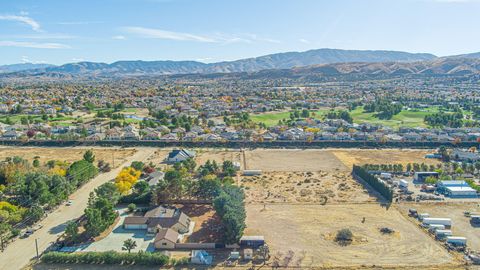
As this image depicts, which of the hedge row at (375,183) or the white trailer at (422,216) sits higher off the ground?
the hedge row at (375,183)

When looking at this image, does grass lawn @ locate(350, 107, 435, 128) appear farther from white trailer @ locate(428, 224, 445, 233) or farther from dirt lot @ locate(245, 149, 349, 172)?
white trailer @ locate(428, 224, 445, 233)

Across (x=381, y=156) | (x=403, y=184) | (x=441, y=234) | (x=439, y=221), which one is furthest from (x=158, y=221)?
(x=381, y=156)

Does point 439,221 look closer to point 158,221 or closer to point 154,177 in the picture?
point 158,221

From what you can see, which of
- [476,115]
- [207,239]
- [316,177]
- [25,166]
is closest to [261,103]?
[476,115]

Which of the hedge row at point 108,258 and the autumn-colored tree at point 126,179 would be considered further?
the autumn-colored tree at point 126,179

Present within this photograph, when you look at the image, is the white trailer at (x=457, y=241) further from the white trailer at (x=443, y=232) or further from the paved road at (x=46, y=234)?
the paved road at (x=46, y=234)

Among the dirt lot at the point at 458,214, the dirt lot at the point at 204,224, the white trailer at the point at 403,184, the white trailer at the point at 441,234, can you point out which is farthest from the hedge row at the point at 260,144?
the white trailer at the point at 441,234

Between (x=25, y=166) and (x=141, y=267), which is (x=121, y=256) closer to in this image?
(x=141, y=267)
